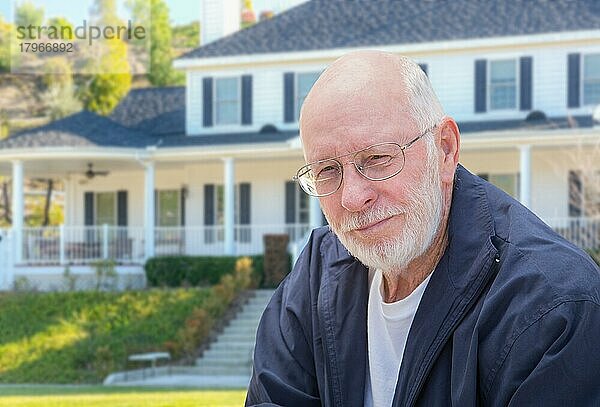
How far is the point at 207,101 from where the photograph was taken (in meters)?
29.8

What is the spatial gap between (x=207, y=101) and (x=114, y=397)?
51.6 feet

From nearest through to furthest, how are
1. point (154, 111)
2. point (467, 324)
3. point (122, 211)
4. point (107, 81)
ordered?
point (467, 324) → point (122, 211) → point (154, 111) → point (107, 81)

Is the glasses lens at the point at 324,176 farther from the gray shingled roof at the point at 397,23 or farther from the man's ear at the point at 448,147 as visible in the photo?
the gray shingled roof at the point at 397,23

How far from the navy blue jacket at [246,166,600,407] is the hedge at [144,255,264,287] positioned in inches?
883

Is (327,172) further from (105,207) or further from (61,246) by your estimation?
(105,207)

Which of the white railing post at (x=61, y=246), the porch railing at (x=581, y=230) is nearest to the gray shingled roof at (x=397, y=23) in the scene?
the porch railing at (x=581, y=230)

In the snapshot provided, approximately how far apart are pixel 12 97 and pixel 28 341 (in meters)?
45.3

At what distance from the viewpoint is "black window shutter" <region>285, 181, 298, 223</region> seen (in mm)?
29281

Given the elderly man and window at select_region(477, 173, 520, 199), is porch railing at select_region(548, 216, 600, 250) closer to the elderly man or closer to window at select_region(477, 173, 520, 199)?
window at select_region(477, 173, 520, 199)

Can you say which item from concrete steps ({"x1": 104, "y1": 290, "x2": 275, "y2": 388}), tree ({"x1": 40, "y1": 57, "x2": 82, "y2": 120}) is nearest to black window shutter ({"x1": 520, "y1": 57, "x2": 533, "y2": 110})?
concrete steps ({"x1": 104, "y1": 290, "x2": 275, "y2": 388})

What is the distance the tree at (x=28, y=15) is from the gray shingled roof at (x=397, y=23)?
5.11m

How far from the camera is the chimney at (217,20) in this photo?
32344 mm

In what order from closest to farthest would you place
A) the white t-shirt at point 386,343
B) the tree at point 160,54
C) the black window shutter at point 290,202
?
1. the white t-shirt at point 386,343
2. the black window shutter at point 290,202
3. the tree at point 160,54

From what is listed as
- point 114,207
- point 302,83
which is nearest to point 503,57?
point 302,83
